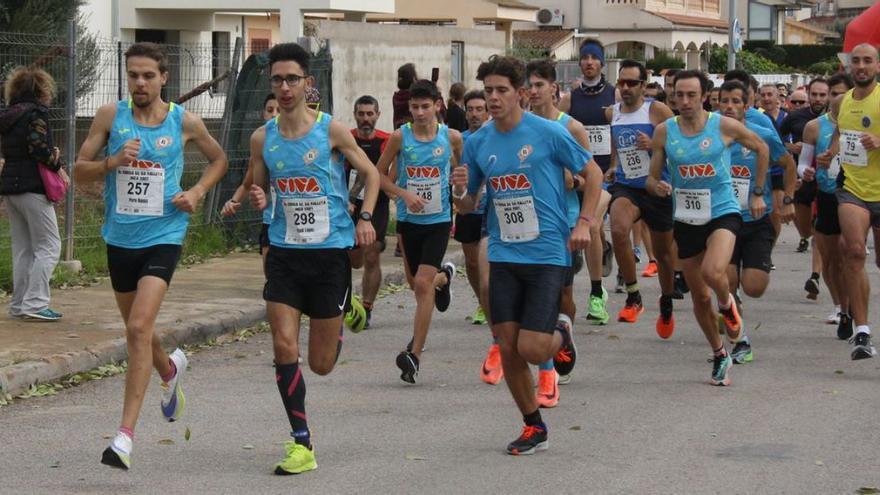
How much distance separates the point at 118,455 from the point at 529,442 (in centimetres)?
201

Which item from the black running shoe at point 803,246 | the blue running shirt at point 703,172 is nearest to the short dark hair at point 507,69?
the blue running shirt at point 703,172

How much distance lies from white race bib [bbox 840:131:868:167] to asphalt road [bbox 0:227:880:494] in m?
1.37

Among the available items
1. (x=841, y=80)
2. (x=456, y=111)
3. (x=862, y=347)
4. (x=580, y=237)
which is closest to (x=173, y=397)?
(x=580, y=237)

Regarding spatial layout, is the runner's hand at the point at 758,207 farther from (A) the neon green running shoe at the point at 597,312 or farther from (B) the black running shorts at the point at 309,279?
(B) the black running shorts at the point at 309,279

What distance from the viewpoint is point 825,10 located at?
108 meters

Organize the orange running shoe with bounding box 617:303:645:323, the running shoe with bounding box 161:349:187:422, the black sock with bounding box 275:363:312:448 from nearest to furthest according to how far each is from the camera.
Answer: the black sock with bounding box 275:363:312:448
the running shoe with bounding box 161:349:187:422
the orange running shoe with bounding box 617:303:645:323

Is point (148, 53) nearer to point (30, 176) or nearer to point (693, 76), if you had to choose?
point (693, 76)

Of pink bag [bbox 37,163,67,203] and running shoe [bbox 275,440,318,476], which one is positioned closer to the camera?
running shoe [bbox 275,440,318,476]

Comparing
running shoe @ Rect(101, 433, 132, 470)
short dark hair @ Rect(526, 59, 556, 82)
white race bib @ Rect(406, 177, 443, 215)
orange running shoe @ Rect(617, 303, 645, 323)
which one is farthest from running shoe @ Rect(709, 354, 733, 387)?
running shoe @ Rect(101, 433, 132, 470)

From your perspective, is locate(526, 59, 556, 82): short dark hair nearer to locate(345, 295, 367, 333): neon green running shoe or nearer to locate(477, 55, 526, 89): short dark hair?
locate(345, 295, 367, 333): neon green running shoe

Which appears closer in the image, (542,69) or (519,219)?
(519,219)

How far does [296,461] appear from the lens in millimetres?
7328

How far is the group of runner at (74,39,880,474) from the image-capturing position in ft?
25.5

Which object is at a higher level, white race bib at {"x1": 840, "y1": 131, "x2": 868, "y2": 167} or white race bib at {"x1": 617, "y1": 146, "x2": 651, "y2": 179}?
white race bib at {"x1": 840, "y1": 131, "x2": 868, "y2": 167}
